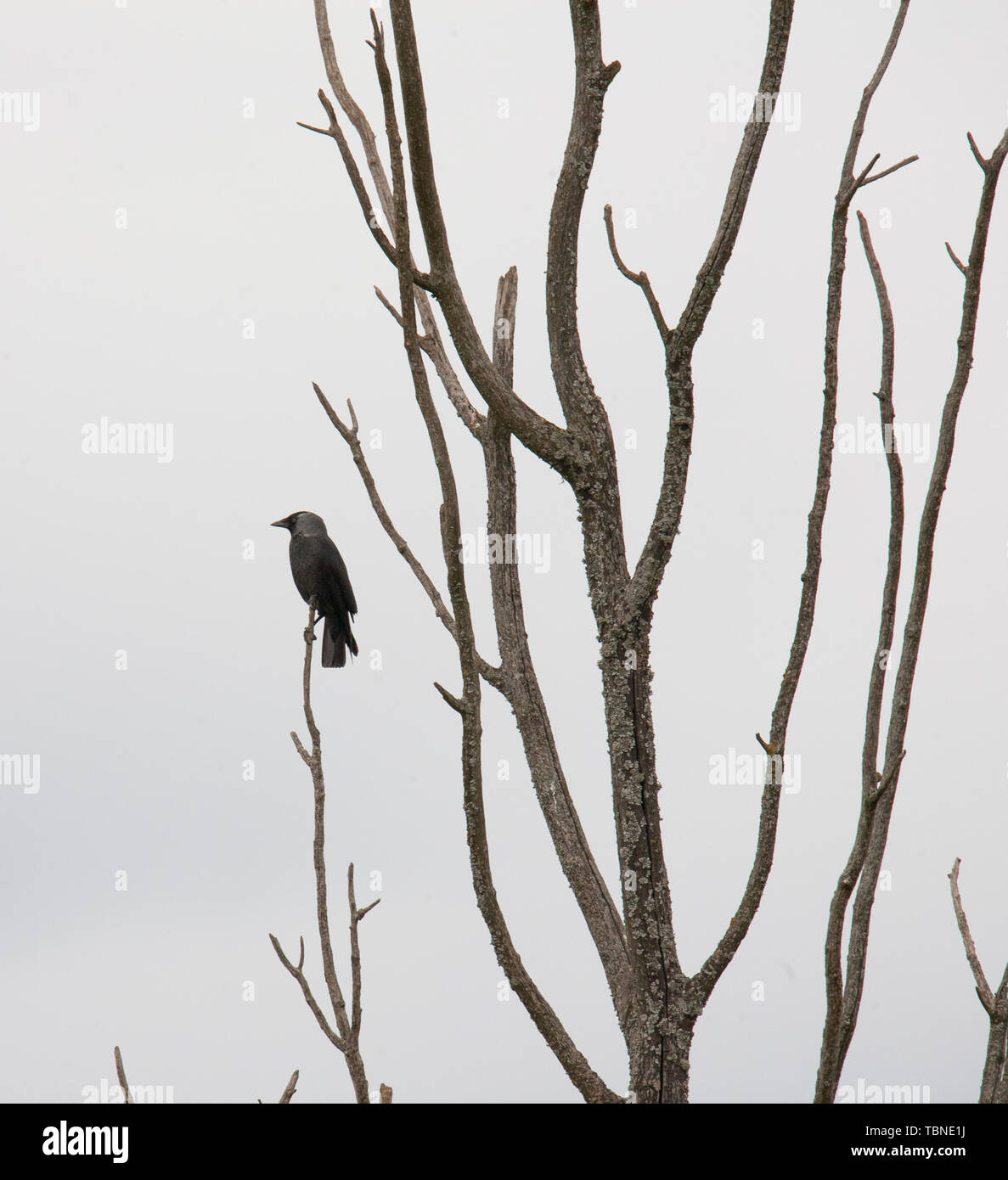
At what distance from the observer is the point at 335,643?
790 cm

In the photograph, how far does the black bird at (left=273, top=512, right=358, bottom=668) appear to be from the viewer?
7531mm

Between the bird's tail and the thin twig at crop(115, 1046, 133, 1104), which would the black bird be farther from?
the thin twig at crop(115, 1046, 133, 1104)

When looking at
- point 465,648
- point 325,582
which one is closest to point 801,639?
point 465,648

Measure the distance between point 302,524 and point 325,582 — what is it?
60 centimetres

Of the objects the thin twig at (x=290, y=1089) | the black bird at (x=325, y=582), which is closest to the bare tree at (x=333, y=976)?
the thin twig at (x=290, y=1089)

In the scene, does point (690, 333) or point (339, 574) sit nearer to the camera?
point (690, 333)

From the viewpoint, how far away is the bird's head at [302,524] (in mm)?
7840

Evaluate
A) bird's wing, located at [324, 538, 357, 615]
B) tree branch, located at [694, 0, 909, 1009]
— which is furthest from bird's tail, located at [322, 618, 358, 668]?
tree branch, located at [694, 0, 909, 1009]

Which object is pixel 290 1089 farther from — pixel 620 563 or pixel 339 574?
pixel 339 574

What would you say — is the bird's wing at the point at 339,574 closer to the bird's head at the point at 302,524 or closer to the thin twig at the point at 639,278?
the bird's head at the point at 302,524

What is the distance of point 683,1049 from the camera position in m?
2.17

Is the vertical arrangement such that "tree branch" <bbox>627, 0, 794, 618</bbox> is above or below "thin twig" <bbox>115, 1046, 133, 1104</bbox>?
above
